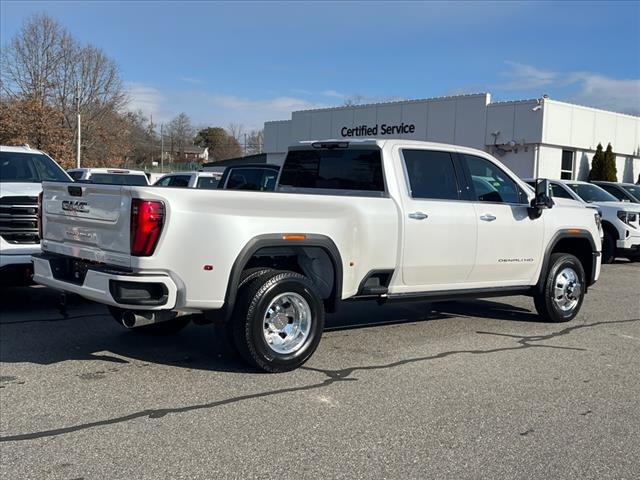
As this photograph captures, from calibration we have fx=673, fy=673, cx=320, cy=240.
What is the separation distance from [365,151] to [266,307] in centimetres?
221

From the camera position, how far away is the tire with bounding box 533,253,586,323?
802cm

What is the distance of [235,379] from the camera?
5.57 meters

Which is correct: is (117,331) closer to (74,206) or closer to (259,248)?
(74,206)

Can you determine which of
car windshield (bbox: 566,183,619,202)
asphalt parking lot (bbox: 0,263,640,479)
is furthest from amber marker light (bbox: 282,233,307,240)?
car windshield (bbox: 566,183,619,202)

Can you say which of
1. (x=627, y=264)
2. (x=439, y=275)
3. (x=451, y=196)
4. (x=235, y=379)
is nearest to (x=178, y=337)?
(x=235, y=379)

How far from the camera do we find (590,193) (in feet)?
52.6

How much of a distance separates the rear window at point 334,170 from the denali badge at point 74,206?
272 centimetres

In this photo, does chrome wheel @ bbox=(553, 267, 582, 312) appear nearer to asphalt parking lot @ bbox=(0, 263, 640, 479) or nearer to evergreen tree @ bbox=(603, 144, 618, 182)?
asphalt parking lot @ bbox=(0, 263, 640, 479)

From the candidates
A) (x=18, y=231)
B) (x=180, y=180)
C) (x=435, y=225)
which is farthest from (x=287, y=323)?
(x=180, y=180)

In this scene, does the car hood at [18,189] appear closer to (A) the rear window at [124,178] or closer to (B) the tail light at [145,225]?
(B) the tail light at [145,225]

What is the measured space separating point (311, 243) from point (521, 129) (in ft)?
80.1

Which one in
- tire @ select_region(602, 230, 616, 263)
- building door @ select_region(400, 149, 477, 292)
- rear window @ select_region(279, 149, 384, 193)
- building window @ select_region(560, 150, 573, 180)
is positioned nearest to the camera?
building door @ select_region(400, 149, 477, 292)

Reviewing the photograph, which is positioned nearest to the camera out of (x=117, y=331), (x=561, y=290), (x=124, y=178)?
(x=117, y=331)

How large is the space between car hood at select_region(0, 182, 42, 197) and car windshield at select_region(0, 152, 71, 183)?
659 millimetres
